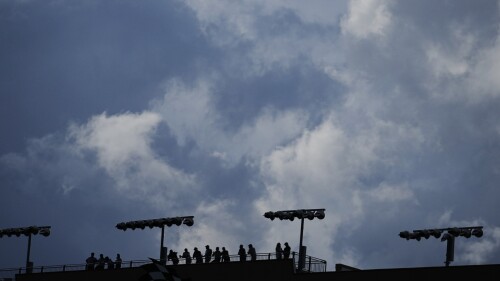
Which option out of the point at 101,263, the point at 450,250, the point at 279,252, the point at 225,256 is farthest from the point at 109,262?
the point at 450,250

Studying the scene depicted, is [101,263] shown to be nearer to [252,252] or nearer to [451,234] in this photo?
[252,252]

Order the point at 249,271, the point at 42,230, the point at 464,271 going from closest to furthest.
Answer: the point at 464,271 < the point at 249,271 < the point at 42,230

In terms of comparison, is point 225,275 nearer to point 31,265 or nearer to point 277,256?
point 277,256

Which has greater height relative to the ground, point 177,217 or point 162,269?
point 177,217

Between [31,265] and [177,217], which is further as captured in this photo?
[31,265]

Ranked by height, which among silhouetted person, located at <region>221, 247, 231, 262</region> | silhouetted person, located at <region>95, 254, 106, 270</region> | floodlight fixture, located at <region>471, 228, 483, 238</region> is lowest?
silhouetted person, located at <region>95, 254, 106, 270</region>

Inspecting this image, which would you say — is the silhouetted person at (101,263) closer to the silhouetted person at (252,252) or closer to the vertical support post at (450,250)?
the silhouetted person at (252,252)

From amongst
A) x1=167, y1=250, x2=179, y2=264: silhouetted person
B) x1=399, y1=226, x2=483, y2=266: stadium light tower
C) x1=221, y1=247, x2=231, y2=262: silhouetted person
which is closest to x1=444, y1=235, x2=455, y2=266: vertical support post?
x1=399, y1=226, x2=483, y2=266: stadium light tower

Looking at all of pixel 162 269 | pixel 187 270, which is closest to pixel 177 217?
pixel 187 270

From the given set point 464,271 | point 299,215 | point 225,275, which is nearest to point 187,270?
point 225,275

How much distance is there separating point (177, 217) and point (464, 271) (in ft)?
77.4

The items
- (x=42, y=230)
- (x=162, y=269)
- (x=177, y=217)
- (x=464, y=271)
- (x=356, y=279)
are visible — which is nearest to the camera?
(x=162, y=269)

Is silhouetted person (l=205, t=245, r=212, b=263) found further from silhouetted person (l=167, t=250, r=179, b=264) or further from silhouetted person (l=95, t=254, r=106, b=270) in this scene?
silhouetted person (l=95, t=254, r=106, b=270)

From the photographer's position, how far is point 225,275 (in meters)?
73.3
